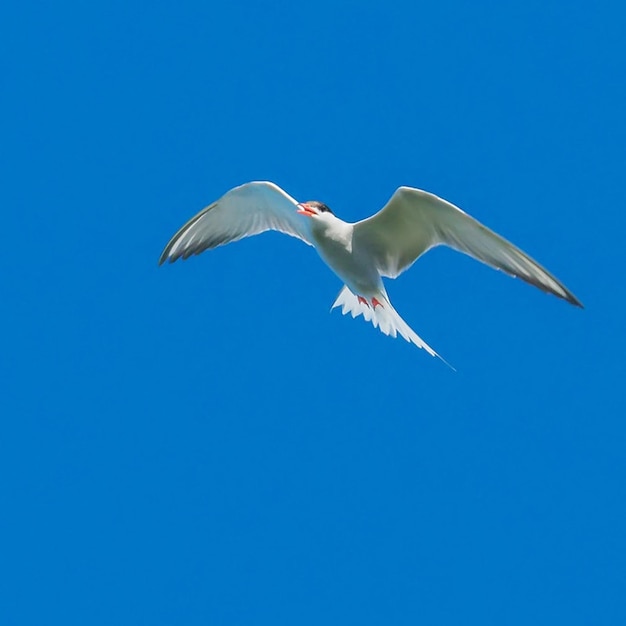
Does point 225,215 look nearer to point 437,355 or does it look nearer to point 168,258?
point 168,258

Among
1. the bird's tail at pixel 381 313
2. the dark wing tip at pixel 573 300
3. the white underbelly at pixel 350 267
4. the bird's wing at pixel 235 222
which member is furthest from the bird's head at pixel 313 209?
the dark wing tip at pixel 573 300

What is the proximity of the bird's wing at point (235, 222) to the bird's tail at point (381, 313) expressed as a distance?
0.64 m

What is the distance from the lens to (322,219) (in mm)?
9297

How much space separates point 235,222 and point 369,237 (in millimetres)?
1784

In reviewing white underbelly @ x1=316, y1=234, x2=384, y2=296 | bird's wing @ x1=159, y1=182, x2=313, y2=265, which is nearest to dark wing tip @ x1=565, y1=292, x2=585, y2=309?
white underbelly @ x1=316, y1=234, x2=384, y2=296

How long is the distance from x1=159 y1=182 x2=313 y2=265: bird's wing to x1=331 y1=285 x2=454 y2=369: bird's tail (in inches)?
25.2

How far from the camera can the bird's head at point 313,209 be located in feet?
30.6

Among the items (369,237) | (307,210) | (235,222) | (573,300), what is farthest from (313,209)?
(573,300)

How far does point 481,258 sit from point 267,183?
2227mm

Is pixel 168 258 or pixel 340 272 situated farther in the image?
pixel 168 258

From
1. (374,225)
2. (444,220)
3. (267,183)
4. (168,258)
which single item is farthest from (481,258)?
(168,258)

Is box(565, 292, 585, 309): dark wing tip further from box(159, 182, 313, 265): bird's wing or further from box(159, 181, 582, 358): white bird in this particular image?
box(159, 182, 313, 265): bird's wing

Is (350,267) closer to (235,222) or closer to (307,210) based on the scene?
(307,210)

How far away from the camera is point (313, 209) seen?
936 cm
